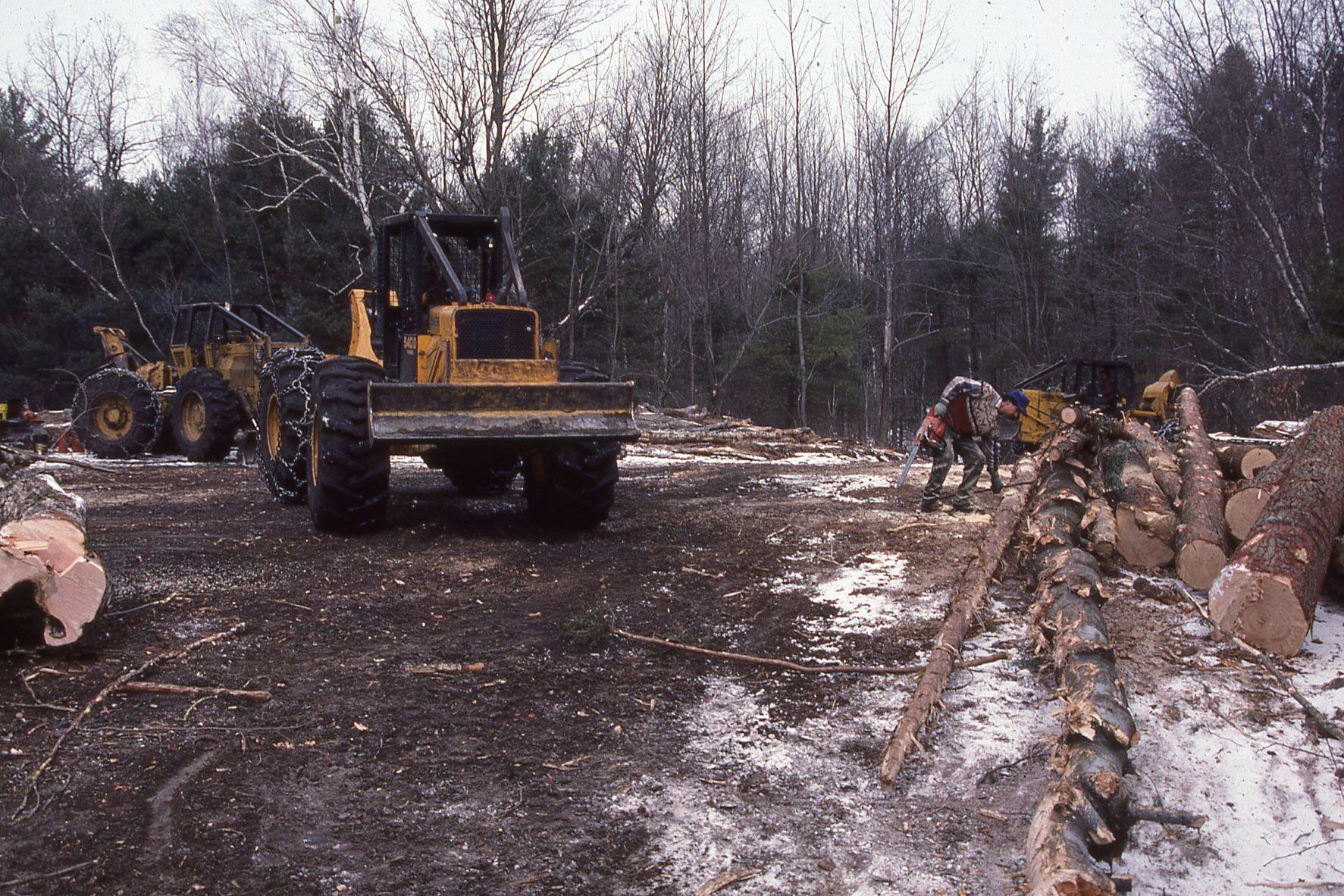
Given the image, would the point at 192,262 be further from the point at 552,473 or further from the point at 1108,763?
the point at 1108,763

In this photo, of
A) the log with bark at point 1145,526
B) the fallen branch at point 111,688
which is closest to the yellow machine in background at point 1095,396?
the log with bark at point 1145,526

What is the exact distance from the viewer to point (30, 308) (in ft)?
99.3

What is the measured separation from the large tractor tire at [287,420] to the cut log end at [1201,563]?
722 cm

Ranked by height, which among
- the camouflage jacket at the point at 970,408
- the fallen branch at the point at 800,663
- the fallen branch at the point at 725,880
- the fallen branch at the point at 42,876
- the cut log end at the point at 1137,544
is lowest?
the fallen branch at the point at 725,880

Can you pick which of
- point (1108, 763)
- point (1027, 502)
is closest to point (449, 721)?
point (1108, 763)

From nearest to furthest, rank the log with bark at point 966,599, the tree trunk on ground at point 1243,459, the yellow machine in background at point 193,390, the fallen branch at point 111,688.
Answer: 1. the fallen branch at point 111,688
2. the log with bark at point 966,599
3. the tree trunk on ground at point 1243,459
4. the yellow machine in background at point 193,390

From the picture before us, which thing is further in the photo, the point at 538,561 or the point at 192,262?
the point at 192,262

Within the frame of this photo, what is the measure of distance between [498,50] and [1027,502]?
1472 centimetres

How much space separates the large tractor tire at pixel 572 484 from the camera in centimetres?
824

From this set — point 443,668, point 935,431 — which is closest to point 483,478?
point 935,431

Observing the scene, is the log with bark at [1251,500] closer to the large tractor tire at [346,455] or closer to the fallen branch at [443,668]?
the fallen branch at [443,668]

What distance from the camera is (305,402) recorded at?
9.11 m

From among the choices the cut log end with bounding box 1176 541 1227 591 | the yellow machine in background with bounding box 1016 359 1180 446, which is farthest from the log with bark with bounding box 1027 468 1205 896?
the yellow machine in background with bounding box 1016 359 1180 446

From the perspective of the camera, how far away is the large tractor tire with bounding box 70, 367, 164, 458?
1656cm
